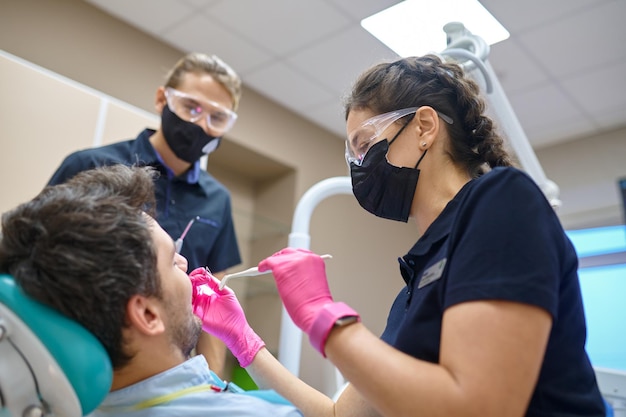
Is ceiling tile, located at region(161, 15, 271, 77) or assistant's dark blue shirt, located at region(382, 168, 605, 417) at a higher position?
ceiling tile, located at region(161, 15, 271, 77)

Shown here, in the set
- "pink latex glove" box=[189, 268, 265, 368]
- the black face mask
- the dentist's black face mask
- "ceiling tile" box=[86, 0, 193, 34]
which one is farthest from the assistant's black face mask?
"ceiling tile" box=[86, 0, 193, 34]

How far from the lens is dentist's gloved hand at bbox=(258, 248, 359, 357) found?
0.90m

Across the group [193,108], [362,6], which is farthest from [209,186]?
[362,6]

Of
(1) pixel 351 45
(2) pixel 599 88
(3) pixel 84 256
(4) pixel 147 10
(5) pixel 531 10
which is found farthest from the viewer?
(2) pixel 599 88

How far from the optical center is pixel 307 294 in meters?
0.97

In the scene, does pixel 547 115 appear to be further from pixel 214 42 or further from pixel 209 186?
pixel 209 186

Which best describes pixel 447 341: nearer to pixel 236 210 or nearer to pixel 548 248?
pixel 548 248

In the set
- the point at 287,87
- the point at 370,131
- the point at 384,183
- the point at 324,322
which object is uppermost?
the point at 287,87

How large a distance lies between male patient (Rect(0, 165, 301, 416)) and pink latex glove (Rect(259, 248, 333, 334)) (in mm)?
198

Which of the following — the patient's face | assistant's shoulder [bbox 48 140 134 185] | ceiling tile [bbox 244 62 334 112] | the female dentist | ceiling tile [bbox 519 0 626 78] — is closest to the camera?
the female dentist

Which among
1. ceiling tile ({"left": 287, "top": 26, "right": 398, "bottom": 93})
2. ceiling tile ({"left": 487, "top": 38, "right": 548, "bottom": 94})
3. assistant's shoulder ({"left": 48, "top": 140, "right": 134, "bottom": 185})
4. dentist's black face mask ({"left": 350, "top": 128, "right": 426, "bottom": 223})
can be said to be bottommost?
dentist's black face mask ({"left": 350, "top": 128, "right": 426, "bottom": 223})

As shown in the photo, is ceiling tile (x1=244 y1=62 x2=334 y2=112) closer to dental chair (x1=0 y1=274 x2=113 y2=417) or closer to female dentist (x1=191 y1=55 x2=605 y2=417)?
female dentist (x1=191 y1=55 x2=605 y2=417)

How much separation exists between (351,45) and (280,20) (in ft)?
1.62

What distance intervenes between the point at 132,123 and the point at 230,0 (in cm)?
92
